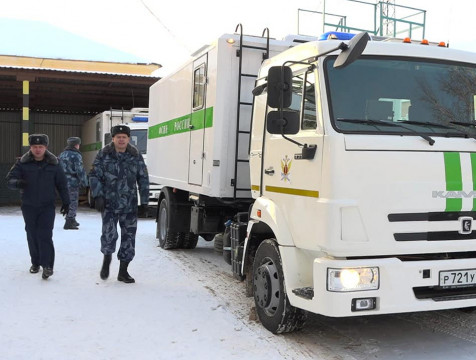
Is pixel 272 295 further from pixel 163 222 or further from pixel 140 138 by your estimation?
pixel 140 138

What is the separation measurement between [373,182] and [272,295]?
1430 mm

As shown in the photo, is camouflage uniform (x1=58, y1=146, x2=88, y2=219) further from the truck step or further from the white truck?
the truck step

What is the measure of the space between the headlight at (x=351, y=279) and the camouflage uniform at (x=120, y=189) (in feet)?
9.90

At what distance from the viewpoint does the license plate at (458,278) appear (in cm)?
386

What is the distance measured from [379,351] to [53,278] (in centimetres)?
408

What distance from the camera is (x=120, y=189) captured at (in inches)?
241

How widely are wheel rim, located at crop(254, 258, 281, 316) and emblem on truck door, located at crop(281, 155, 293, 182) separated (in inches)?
29.4

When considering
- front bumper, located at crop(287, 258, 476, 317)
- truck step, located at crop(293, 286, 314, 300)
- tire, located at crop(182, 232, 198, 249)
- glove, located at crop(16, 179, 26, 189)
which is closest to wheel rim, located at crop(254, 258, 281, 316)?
truck step, located at crop(293, 286, 314, 300)

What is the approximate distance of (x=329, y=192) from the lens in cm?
371

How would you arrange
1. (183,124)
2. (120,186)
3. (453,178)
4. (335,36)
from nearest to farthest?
1. (453,178)
2. (335,36)
3. (120,186)
4. (183,124)

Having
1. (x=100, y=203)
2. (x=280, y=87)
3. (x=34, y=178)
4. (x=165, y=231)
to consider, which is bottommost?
(x=165, y=231)

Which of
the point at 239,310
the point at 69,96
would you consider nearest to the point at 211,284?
the point at 239,310

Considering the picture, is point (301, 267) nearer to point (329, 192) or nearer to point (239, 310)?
point (329, 192)

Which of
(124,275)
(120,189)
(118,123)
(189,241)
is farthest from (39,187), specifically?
(118,123)
